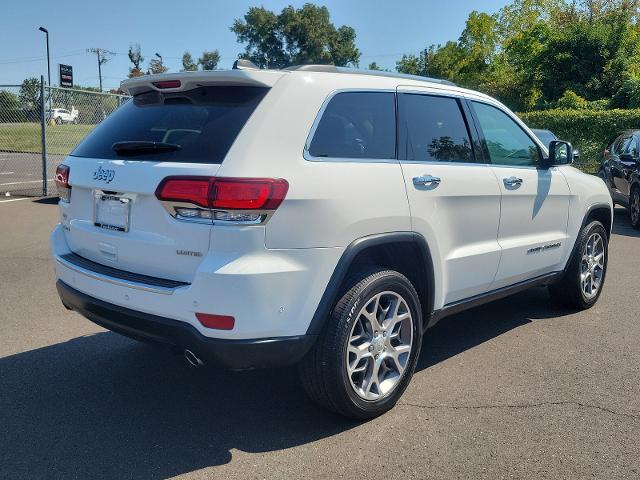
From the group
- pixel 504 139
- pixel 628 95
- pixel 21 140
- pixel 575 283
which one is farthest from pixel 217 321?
pixel 628 95

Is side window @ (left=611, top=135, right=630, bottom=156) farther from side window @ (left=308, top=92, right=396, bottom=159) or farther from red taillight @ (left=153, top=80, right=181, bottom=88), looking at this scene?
red taillight @ (left=153, top=80, right=181, bottom=88)

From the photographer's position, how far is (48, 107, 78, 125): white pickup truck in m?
13.2

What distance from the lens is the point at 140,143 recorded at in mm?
3127

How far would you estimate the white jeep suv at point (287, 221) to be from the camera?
2777mm

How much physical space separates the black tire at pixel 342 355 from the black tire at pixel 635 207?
26.6ft

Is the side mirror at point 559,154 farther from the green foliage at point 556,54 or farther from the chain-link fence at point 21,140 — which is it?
the green foliage at point 556,54

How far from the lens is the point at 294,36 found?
72625mm

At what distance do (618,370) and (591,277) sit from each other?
156 cm

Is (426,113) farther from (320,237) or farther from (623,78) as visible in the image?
(623,78)

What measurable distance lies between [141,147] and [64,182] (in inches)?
28.6

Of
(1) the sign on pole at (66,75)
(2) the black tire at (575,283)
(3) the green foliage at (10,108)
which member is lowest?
(2) the black tire at (575,283)

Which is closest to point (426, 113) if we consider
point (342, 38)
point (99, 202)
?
point (99, 202)

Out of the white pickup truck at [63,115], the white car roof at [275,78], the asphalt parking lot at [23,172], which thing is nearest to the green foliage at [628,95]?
the white pickup truck at [63,115]

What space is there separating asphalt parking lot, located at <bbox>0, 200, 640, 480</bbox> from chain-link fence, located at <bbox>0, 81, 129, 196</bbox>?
28.0 ft
